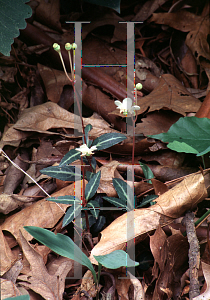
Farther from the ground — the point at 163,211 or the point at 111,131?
the point at 111,131

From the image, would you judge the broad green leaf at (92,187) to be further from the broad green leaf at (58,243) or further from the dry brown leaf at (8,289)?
the dry brown leaf at (8,289)

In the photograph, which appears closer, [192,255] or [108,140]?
[192,255]

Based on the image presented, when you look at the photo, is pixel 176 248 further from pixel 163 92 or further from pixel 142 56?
pixel 142 56

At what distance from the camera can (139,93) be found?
1.97 m

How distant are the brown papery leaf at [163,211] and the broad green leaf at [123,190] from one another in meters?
0.08

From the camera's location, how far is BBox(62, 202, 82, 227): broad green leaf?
1.19 metres

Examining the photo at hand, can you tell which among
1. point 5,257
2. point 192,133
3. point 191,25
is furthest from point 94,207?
point 191,25

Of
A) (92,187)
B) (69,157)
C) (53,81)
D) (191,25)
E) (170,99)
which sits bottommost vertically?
(92,187)

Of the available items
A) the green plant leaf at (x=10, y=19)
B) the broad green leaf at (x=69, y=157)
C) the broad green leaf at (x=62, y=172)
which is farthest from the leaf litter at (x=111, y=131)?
the green plant leaf at (x=10, y=19)

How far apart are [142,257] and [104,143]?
587 mm

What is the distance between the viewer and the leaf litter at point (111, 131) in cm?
115

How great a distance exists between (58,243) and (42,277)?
0.75 feet

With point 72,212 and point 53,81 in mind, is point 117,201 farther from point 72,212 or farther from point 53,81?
point 53,81

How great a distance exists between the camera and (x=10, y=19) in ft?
5.21
